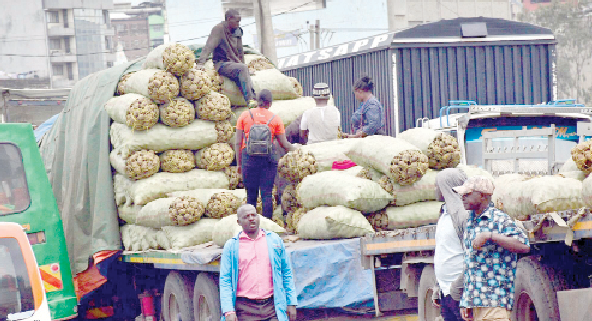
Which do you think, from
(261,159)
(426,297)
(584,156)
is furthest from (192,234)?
(584,156)

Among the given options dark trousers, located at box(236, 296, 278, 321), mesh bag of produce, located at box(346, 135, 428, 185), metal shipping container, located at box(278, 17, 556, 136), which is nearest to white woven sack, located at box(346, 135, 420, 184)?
mesh bag of produce, located at box(346, 135, 428, 185)

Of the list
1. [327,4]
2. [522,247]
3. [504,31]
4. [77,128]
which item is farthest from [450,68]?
[327,4]

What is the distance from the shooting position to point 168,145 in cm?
973

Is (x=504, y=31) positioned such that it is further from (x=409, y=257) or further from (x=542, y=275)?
(x=542, y=275)

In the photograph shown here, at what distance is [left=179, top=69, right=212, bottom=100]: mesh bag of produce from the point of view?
31.6ft

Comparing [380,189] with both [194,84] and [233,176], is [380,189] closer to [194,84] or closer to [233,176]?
[233,176]

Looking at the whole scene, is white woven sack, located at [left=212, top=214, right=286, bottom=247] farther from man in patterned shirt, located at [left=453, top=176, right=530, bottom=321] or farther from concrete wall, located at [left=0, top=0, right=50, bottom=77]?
concrete wall, located at [left=0, top=0, right=50, bottom=77]

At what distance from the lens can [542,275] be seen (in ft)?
19.5

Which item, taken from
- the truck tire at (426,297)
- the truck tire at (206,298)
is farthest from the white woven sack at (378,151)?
the truck tire at (206,298)

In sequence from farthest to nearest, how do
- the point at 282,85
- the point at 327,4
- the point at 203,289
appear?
the point at 327,4 → the point at 282,85 → the point at 203,289

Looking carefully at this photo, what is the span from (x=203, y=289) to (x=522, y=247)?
14.2 feet

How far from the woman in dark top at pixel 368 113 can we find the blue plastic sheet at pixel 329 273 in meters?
2.63

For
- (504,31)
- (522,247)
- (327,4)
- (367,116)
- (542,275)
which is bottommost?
(542,275)

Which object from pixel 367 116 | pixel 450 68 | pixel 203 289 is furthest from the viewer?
pixel 450 68
